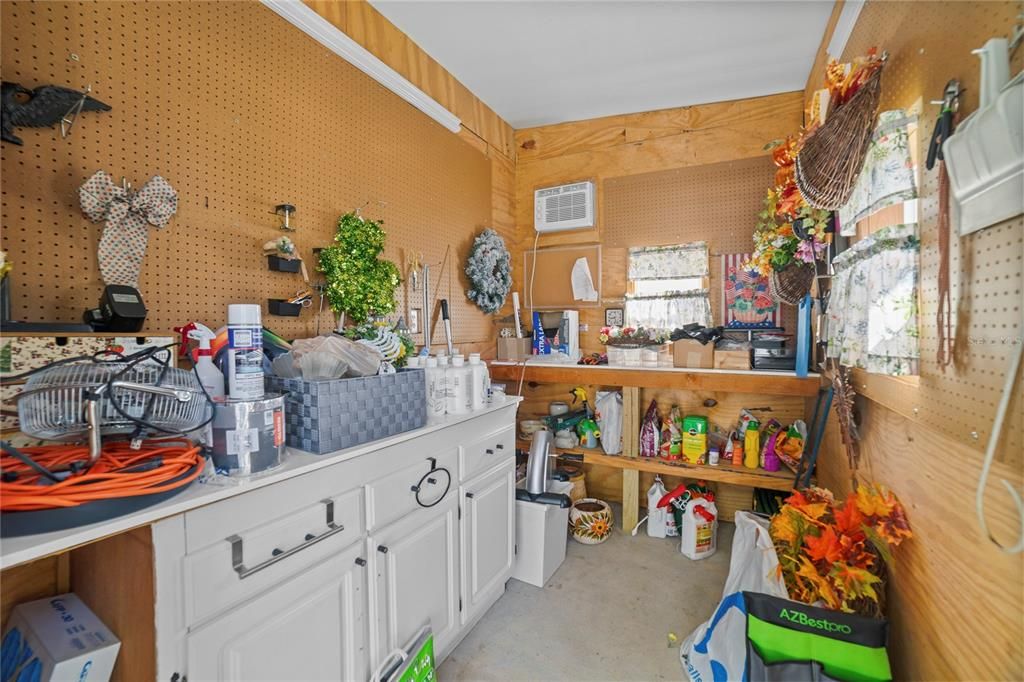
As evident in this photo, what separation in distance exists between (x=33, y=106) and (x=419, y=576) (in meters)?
1.70

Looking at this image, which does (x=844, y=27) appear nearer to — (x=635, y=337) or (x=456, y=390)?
(x=635, y=337)

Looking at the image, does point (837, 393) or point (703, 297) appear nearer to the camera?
point (837, 393)

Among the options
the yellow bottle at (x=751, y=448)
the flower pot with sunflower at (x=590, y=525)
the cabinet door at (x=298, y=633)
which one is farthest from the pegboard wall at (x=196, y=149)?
the yellow bottle at (x=751, y=448)

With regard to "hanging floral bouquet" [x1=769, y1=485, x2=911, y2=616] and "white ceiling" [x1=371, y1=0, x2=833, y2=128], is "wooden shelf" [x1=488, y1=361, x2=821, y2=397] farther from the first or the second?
"white ceiling" [x1=371, y1=0, x2=833, y2=128]

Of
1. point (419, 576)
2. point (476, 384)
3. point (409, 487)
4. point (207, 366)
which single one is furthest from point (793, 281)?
point (207, 366)

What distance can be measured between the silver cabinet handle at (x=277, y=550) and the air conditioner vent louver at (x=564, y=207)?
8.61ft

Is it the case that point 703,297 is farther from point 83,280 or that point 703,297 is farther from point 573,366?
point 83,280

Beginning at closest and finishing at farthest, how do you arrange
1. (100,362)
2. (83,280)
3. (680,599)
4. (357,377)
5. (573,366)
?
(100,362)
(83,280)
(357,377)
(680,599)
(573,366)

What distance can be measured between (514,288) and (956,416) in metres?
2.80

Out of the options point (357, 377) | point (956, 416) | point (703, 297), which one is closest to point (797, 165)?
Result: point (956, 416)

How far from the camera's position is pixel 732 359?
2.54 meters

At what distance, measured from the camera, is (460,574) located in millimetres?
1719

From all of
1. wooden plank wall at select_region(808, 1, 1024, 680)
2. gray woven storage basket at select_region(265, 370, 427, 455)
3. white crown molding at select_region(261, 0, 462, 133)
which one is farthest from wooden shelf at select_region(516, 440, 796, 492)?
white crown molding at select_region(261, 0, 462, 133)

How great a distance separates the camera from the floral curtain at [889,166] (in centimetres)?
117
